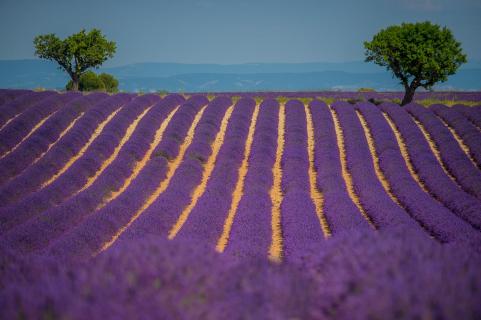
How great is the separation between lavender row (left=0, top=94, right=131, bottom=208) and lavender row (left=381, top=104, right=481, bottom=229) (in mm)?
12350

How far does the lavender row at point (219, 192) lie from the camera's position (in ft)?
32.9

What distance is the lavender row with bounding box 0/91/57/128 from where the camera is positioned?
20.9 meters

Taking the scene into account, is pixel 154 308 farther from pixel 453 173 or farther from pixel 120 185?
pixel 453 173

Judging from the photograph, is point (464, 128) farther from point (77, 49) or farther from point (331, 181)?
point (77, 49)

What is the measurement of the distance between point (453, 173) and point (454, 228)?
6283 millimetres

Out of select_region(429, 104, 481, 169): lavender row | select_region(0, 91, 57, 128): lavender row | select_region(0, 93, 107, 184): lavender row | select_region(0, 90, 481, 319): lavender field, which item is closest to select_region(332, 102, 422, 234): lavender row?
select_region(0, 90, 481, 319): lavender field

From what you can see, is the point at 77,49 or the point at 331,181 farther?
the point at 77,49

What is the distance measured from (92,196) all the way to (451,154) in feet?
43.5

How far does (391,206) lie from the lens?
463 inches

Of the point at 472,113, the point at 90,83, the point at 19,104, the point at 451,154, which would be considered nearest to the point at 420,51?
the point at 472,113

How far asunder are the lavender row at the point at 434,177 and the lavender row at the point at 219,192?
20.6 ft

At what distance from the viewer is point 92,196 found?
12.5m

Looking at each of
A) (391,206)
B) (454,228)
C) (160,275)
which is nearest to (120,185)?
(391,206)

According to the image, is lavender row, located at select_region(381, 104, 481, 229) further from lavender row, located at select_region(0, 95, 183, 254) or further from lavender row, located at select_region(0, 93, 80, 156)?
lavender row, located at select_region(0, 93, 80, 156)
